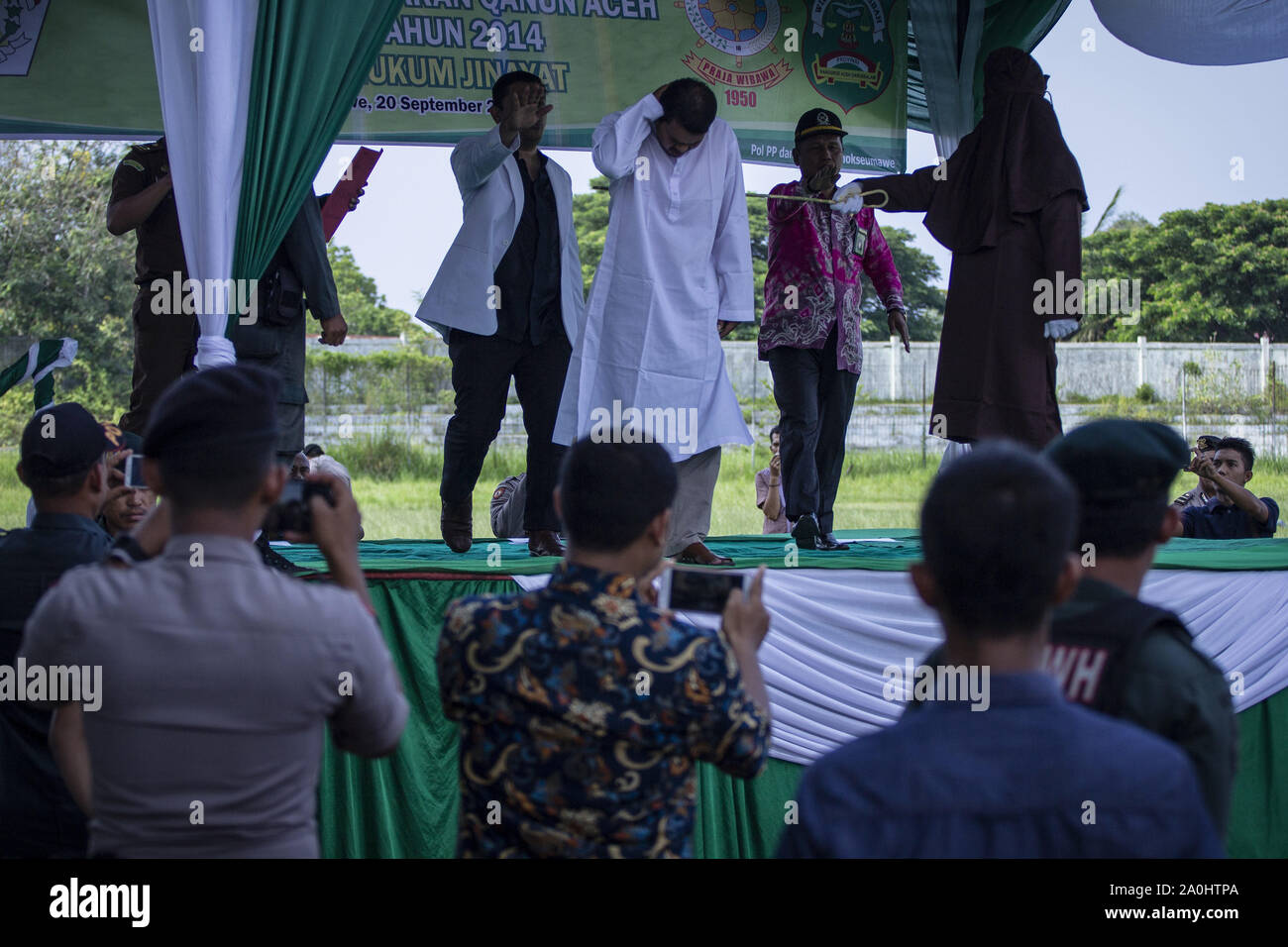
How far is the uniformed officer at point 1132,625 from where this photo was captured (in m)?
1.50

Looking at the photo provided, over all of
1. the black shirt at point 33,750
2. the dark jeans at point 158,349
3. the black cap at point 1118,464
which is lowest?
the black shirt at point 33,750

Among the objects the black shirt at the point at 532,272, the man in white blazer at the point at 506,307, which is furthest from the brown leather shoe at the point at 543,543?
the black shirt at the point at 532,272

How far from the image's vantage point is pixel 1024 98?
177 inches

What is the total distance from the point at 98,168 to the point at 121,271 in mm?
1785

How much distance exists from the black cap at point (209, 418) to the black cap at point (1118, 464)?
1.16 m

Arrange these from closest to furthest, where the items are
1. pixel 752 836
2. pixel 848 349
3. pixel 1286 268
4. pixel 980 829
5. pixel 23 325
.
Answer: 1. pixel 980 829
2. pixel 752 836
3. pixel 848 349
4. pixel 23 325
5. pixel 1286 268

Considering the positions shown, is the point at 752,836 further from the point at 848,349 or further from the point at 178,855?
the point at 178,855

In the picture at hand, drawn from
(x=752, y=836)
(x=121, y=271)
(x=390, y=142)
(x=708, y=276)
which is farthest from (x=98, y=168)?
(x=752, y=836)

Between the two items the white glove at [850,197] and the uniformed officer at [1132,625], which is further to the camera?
the white glove at [850,197]

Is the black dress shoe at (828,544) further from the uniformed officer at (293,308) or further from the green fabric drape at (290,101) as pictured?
the green fabric drape at (290,101)

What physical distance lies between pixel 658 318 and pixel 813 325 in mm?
763

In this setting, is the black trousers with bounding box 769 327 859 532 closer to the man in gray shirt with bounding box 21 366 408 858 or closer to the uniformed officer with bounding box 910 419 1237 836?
the uniformed officer with bounding box 910 419 1237 836

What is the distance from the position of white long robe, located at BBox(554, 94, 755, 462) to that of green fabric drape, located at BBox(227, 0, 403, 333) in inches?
37.3

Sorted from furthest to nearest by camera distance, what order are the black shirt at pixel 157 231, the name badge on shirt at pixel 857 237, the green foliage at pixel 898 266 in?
the green foliage at pixel 898 266 < the name badge on shirt at pixel 857 237 < the black shirt at pixel 157 231
